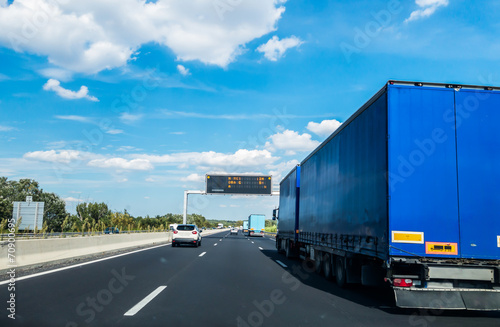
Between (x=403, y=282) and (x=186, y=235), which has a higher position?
(x=403, y=282)

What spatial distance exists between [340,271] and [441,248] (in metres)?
3.44

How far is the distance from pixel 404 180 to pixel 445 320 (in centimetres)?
239

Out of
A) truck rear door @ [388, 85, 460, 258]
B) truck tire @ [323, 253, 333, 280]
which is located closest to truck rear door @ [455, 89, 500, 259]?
truck rear door @ [388, 85, 460, 258]

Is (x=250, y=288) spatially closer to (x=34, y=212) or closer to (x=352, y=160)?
(x=352, y=160)

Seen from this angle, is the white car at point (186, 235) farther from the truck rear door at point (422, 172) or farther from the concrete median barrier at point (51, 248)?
the truck rear door at point (422, 172)

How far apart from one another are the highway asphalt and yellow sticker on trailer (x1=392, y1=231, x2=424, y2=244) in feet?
4.16

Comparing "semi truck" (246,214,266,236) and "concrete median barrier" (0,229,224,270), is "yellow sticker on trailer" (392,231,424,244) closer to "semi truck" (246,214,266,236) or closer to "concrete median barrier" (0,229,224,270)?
"concrete median barrier" (0,229,224,270)

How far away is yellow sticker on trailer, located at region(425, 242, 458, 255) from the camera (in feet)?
22.4

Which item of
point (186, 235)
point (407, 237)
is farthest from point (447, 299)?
point (186, 235)

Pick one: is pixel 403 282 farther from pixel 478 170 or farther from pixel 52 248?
pixel 52 248

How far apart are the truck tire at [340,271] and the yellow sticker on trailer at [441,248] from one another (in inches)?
118

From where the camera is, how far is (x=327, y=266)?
1125 centimetres

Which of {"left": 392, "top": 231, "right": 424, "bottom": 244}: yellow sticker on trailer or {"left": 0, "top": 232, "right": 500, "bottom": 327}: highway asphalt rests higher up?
→ {"left": 392, "top": 231, "right": 424, "bottom": 244}: yellow sticker on trailer

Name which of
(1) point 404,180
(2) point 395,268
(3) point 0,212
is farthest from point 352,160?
(3) point 0,212
